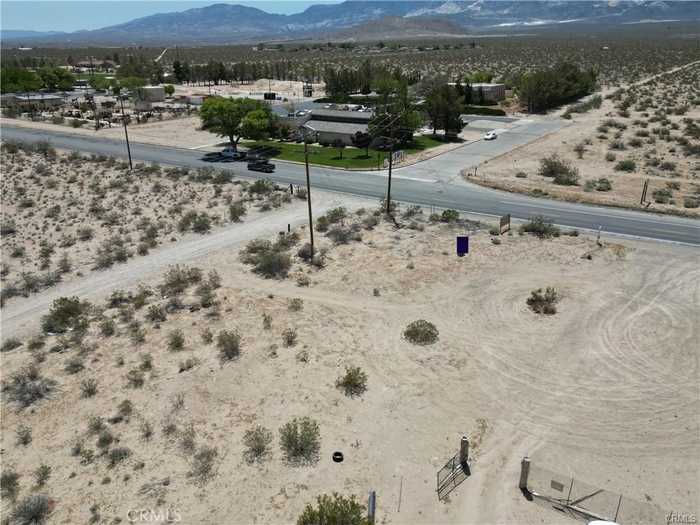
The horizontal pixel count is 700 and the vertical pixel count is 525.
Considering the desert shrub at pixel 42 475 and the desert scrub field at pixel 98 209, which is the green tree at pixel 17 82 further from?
the desert shrub at pixel 42 475

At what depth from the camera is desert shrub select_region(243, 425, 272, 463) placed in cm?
1736

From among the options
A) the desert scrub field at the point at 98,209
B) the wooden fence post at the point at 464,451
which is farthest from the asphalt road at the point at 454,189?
the wooden fence post at the point at 464,451

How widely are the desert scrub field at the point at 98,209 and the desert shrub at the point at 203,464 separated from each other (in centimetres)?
1907

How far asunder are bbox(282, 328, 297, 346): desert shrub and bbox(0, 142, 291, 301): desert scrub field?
15253 mm

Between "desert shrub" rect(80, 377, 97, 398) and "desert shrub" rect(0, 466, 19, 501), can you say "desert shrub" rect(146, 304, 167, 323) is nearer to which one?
"desert shrub" rect(80, 377, 97, 398)

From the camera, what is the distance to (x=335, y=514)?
45.9 feet

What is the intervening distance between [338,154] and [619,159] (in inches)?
1228

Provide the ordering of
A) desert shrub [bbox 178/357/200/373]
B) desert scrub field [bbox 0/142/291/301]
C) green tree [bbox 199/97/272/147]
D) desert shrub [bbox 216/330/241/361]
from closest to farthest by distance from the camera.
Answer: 1. desert shrub [bbox 178/357/200/373]
2. desert shrub [bbox 216/330/241/361]
3. desert scrub field [bbox 0/142/291/301]
4. green tree [bbox 199/97/272/147]

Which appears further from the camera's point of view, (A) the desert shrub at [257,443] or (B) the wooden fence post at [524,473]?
(A) the desert shrub at [257,443]

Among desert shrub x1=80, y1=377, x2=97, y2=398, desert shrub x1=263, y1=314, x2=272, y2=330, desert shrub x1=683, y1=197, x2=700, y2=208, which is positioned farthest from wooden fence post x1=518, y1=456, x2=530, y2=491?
desert shrub x1=683, y1=197, x2=700, y2=208

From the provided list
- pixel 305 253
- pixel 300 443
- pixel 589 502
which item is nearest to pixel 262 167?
pixel 305 253

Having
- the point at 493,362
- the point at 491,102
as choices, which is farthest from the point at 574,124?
the point at 493,362

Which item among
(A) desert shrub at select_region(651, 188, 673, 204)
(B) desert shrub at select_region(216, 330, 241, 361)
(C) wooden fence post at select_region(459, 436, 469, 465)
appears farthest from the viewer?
(A) desert shrub at select_region(651, 188, 673, 204)

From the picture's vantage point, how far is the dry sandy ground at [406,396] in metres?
16.0
